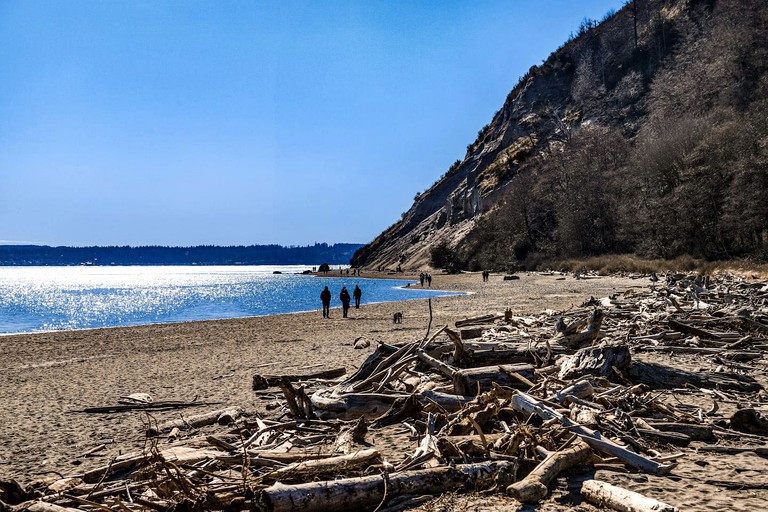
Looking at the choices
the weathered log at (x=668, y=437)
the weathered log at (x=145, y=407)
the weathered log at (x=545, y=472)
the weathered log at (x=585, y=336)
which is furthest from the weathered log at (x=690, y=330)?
the weathered log at (x=145, y=407)

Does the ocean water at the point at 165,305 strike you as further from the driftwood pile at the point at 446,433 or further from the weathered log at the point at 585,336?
the driftwood pile at the point at 446,433

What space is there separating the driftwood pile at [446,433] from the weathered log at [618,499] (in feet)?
0.04

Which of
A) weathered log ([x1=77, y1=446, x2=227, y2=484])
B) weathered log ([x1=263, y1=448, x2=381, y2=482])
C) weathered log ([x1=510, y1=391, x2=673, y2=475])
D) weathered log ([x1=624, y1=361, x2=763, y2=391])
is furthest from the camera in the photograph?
weathered log ([x1=624, y1=361, x2=763, y2=391])

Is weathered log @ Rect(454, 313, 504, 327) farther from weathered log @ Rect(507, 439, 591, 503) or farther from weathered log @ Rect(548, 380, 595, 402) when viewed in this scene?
weathered log @ Rect(507, 439, 591, 503)

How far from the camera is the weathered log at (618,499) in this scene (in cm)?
365

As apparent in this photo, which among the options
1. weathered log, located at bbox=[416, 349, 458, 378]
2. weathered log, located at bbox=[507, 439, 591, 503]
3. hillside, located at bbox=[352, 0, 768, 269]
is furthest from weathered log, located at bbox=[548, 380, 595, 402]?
hillside, located at bbox=[352, 0, 768, 269]

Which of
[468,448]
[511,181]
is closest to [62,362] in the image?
[468,448]

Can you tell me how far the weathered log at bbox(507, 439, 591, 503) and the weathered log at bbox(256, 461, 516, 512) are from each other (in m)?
0.28

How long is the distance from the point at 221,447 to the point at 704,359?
8382 mm

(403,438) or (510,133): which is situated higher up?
(510,133)

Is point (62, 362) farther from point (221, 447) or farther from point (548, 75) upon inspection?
point (548, 75)

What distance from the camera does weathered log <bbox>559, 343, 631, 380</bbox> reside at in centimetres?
735

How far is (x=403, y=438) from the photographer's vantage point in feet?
19.7

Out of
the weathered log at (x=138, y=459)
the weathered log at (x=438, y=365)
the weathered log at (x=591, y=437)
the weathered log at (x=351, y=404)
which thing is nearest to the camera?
the weathered log at (x=591, y=437)
